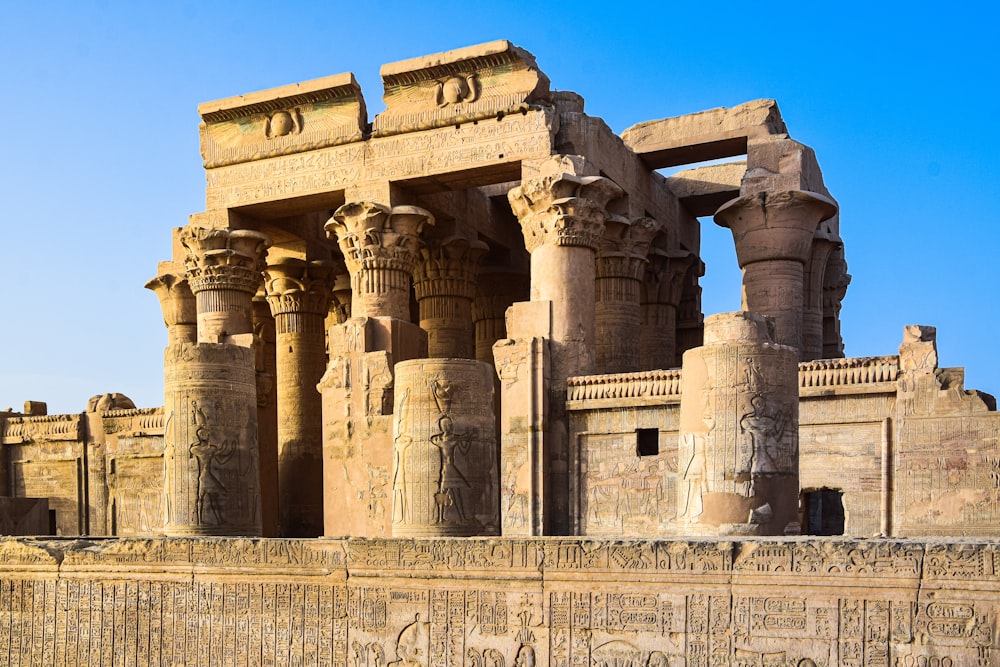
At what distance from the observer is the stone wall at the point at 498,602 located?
6.78 m

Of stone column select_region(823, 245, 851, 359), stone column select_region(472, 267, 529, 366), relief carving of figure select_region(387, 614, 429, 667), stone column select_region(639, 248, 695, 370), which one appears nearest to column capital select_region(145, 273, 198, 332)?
stone column select_region(472, 267, 529, 366)

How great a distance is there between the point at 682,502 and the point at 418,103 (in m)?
9.34

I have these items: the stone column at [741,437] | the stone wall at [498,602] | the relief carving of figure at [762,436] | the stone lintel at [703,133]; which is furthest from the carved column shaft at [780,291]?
the stone wall at [498,602]

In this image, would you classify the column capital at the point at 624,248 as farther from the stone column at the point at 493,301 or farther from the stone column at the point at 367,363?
the stone column at the point at 493,301

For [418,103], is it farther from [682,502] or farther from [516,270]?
[682,502]

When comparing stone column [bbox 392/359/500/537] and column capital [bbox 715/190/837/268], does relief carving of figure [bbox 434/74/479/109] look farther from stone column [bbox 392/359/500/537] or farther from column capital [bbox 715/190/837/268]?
stone column [bbox 392/359/500/537]

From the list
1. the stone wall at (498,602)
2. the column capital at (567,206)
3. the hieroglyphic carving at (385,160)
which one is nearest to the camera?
the stone wall at (498,602)

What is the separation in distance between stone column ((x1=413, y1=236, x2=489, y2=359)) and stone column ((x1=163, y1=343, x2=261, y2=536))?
286 inches

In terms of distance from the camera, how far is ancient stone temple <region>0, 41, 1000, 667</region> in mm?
7465

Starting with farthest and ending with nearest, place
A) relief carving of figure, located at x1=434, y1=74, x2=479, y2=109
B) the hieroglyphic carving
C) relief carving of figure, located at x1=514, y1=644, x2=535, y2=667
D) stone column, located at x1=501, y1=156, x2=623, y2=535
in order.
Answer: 1. relief carving of figure, located at x1=434, y1=74, x2=479, y2=109
2. the hieroglyphic carving
3. stone column, located at x1=501, y1=156, x2=623, y2=535
4. relief carving of figure, located at x1=514, y1=644, x2=535, y2=667

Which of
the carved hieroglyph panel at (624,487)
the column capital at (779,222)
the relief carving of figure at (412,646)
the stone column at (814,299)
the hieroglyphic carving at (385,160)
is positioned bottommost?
the relief carving of figure at (412,646)

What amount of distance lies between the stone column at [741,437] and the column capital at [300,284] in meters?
12.2

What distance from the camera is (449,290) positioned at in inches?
765

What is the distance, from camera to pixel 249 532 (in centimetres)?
1212
